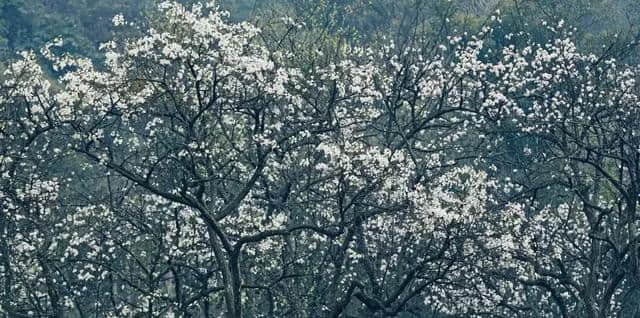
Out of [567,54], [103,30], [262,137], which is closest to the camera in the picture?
[262,137]

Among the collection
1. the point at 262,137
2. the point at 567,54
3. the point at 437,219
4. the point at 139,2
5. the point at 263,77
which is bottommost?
the point at 437,219

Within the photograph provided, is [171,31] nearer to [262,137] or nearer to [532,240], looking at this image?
[262,137]

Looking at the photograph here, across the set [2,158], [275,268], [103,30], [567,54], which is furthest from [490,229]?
[103,30]

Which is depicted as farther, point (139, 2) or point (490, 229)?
point (139, 2)

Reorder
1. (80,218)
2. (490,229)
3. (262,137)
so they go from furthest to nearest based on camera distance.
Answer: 1. (80,218)
2. (490,229)
3. (262,137)

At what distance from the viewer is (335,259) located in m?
20.0

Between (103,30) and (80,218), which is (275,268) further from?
(103,30)

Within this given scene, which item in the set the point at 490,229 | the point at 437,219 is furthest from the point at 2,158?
the point at 490,229

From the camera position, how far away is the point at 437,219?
18.0 meters

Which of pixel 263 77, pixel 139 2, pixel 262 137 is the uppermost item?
pixel 139 2

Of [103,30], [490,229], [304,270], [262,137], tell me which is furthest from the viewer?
[103,30]

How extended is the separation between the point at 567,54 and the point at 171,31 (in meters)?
9.21

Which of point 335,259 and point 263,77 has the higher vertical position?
point 263,77

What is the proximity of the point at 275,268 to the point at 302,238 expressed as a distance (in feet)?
5.13
